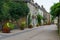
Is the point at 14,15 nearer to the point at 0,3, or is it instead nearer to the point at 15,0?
the point at 15,0

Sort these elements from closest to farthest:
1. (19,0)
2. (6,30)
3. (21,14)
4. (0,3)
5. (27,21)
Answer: (0,3) < (6,30) < (21,14) < (19,0) < (27,21)

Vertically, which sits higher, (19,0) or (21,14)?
(19,0)

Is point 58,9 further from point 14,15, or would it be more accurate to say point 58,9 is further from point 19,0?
point 19,0

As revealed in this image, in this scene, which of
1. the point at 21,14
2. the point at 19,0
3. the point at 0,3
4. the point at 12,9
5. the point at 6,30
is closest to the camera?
the point at 0,3

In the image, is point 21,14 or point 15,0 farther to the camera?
point 15,0

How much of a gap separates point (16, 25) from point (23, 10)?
435cm

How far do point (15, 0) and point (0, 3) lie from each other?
22072 mm

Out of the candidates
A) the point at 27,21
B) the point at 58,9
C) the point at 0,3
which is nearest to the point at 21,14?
the point at 27,21

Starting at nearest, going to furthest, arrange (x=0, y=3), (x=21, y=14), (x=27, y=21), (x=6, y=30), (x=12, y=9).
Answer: (x=0, y=3) < (x=6, y=30) < (x=12, y=9) < (x=21, y=14) < (x=27, y=21)

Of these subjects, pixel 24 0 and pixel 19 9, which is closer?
pixel 19 9

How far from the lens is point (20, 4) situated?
46.1 metres

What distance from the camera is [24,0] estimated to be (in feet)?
168

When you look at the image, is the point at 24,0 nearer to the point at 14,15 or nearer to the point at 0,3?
the point at 14,15

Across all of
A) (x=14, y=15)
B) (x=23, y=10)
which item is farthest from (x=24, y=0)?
(x=14, y=15)
